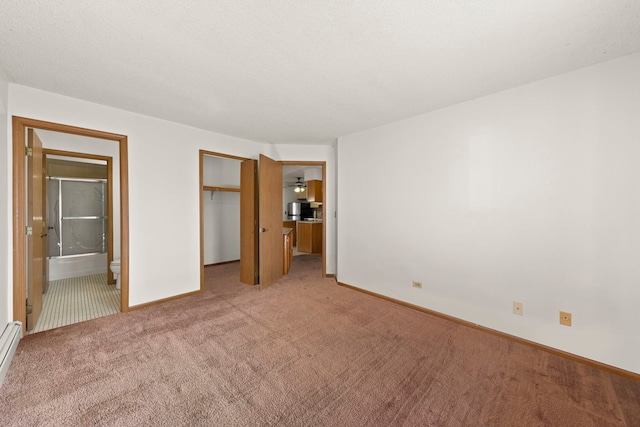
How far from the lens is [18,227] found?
7.38 feet

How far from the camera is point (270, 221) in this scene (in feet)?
12.9

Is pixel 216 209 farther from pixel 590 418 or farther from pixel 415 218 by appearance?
pixel 590 418

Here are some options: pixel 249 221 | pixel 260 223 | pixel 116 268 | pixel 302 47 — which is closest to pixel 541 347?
pixel 302 47

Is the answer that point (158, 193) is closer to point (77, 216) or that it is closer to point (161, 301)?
point (161, 301)

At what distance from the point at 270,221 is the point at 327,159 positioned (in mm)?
1469

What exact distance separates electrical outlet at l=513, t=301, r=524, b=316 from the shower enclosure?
6105 millimetres

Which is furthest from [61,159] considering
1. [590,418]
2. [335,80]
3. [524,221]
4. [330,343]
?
[590,418]

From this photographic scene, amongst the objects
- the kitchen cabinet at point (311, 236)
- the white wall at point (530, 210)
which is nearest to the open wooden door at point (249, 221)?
the white wall at point (530, 210)

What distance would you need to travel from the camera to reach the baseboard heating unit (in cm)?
172

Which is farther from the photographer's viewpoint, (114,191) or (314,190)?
(314,190)

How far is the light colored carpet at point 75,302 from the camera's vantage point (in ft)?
8.59

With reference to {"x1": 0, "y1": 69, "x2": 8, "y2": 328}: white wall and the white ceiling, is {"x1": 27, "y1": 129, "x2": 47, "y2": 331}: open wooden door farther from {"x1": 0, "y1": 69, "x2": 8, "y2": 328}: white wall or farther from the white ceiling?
the white ceiling

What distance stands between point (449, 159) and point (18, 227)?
425 centimetres

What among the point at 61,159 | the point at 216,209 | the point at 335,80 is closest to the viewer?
the point at 335,80
